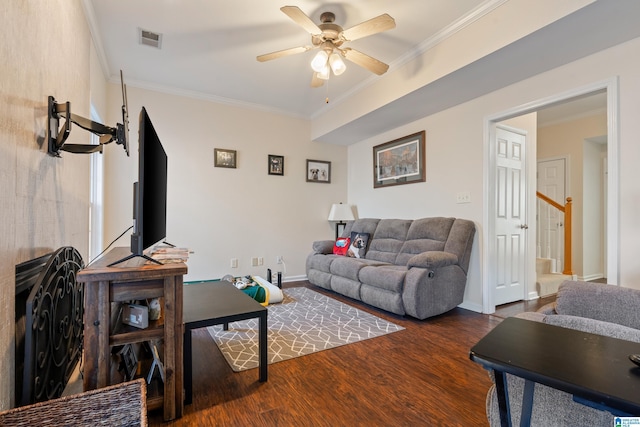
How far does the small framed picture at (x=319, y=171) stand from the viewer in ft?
16.2

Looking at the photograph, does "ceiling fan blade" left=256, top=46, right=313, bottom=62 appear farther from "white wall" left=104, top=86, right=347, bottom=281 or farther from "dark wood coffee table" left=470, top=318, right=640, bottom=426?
"dark wood coffee table" left=470, top=318, right=640, bottom=426

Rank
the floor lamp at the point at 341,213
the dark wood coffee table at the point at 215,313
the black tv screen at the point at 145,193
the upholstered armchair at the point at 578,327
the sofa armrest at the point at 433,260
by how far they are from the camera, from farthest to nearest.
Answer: the floor lamp at the point at 341,213 < the sofa armrest at the point at 433,260 < the dark wood coffee table at the point at 215,313 < the black tv screen at the point at 145,193 < the upholstered armchair at the point at 578,327

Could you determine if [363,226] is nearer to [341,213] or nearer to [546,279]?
[341,213]

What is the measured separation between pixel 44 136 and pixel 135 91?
274 cm

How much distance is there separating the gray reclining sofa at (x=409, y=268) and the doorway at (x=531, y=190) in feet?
0.77

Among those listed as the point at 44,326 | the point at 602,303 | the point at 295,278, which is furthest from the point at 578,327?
the point at 295,278

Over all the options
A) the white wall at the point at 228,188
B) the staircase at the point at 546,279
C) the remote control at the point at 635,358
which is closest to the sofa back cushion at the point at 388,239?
the white wall at the point at 228,188

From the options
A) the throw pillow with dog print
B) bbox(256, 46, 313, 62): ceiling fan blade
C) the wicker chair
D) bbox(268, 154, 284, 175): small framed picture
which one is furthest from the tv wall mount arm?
the throw pillow with dog print

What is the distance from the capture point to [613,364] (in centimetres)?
79

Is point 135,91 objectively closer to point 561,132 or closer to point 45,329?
point 45,329

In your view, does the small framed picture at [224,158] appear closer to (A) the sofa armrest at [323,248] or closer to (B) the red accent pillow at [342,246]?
(A) the sofa armrest at [323,248]

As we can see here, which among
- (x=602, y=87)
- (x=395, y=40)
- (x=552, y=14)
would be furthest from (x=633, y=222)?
(x=395, y=40)

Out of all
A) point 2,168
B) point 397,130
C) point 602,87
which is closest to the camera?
point 2,168

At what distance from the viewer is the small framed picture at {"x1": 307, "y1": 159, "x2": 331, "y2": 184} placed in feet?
16.2
